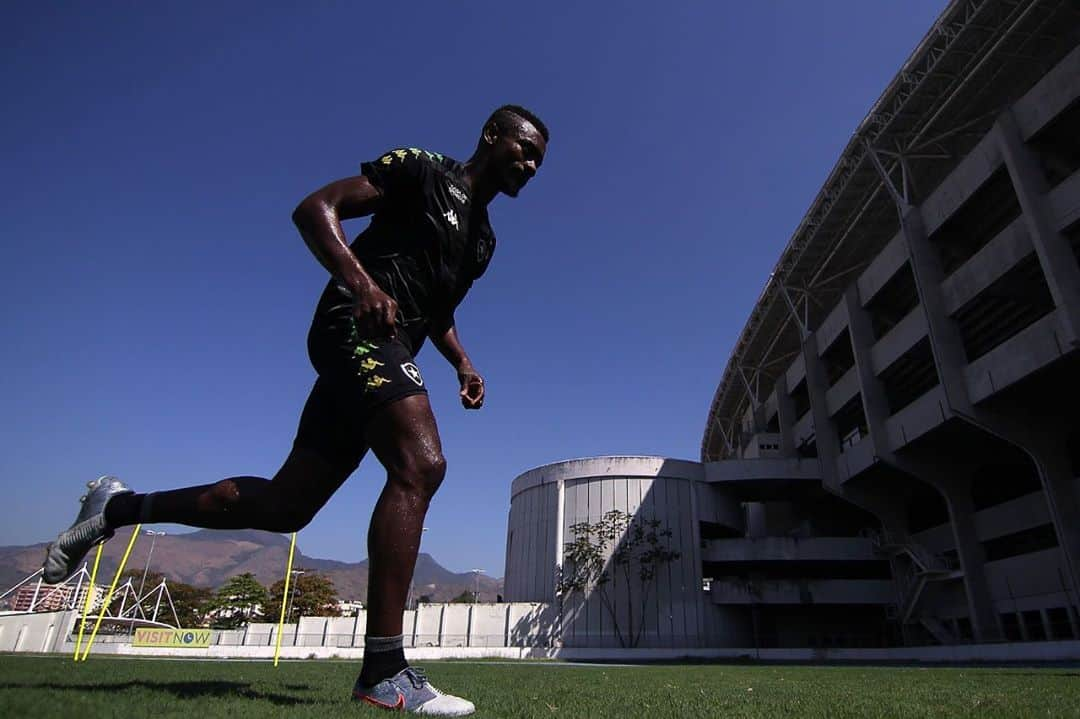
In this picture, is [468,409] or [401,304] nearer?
[401,304]

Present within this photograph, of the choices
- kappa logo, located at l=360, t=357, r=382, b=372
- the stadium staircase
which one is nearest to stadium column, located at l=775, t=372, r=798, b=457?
the stadium staircase

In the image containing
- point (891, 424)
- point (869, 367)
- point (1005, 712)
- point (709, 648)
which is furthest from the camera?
point (709, 648)

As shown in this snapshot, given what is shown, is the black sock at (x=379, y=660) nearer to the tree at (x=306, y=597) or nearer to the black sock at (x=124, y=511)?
the black sock at (x=124, y=511)

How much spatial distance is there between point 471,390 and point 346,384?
0.90 meters

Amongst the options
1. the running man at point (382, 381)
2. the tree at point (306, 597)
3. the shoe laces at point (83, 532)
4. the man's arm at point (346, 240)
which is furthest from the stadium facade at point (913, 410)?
the tree at point (306, 597)

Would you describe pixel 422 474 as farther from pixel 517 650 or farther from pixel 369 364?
pixel 517 650

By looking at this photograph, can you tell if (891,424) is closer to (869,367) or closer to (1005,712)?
(869,367)

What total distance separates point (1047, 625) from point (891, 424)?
8567 mm

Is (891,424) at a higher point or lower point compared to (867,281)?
lower

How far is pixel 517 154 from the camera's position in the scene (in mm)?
2807

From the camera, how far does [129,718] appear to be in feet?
5.14

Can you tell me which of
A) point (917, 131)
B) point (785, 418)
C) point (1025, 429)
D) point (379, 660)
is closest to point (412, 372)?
point (379, 660)

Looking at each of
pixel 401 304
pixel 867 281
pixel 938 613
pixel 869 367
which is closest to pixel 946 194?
pixel 867 281

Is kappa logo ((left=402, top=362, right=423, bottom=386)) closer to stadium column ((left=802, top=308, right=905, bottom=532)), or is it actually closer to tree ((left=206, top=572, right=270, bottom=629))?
stadium column ((left=802, top=308, right=905, bottom=532))
